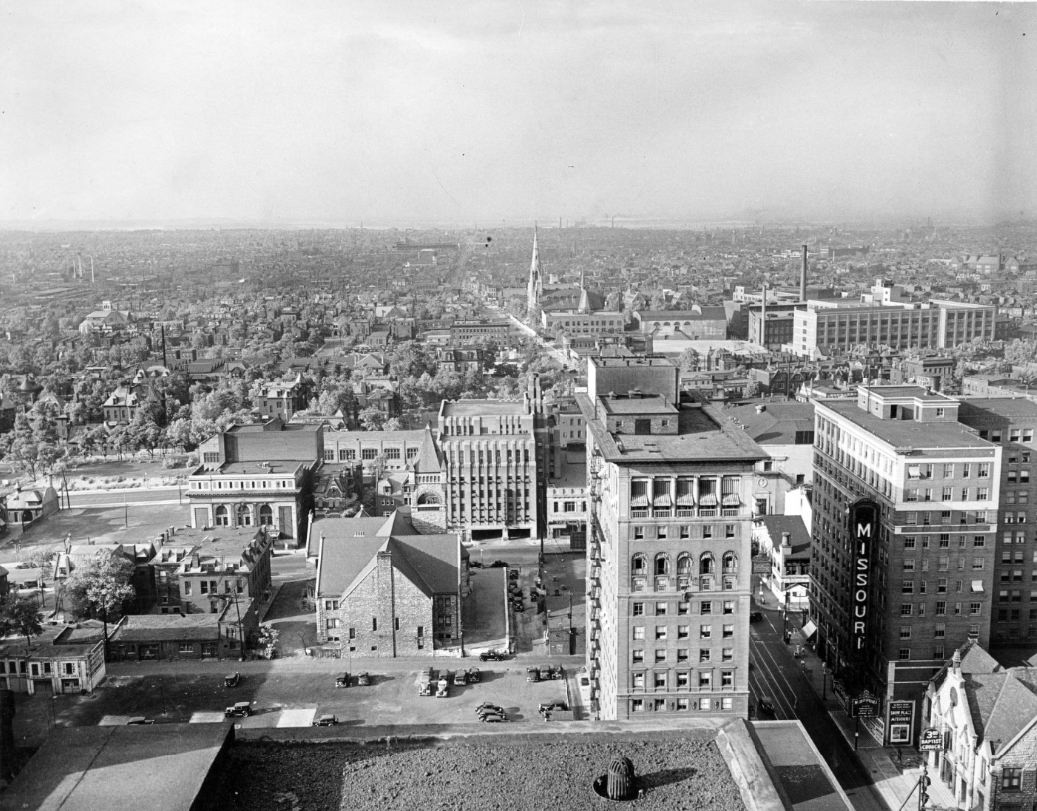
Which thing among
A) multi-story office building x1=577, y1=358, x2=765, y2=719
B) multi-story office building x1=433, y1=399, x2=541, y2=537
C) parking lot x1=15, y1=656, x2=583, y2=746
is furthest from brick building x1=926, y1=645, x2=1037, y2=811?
multi-story office building x1=433, y1=399, x2=541, y2=537

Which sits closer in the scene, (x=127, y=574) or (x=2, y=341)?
(x=127, y=574)

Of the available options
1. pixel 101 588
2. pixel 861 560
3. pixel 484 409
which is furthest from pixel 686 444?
pixel 484 409

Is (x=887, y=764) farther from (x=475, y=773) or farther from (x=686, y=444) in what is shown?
(x=475, y=773)

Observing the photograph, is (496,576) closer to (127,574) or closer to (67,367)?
(127,574)

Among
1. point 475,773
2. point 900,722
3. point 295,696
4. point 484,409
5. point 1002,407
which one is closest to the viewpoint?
point 475,773

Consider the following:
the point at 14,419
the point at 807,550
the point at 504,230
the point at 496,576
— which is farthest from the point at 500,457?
the point at 504,230

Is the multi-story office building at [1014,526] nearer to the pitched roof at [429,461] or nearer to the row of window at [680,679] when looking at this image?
the row of window at [680,679]
